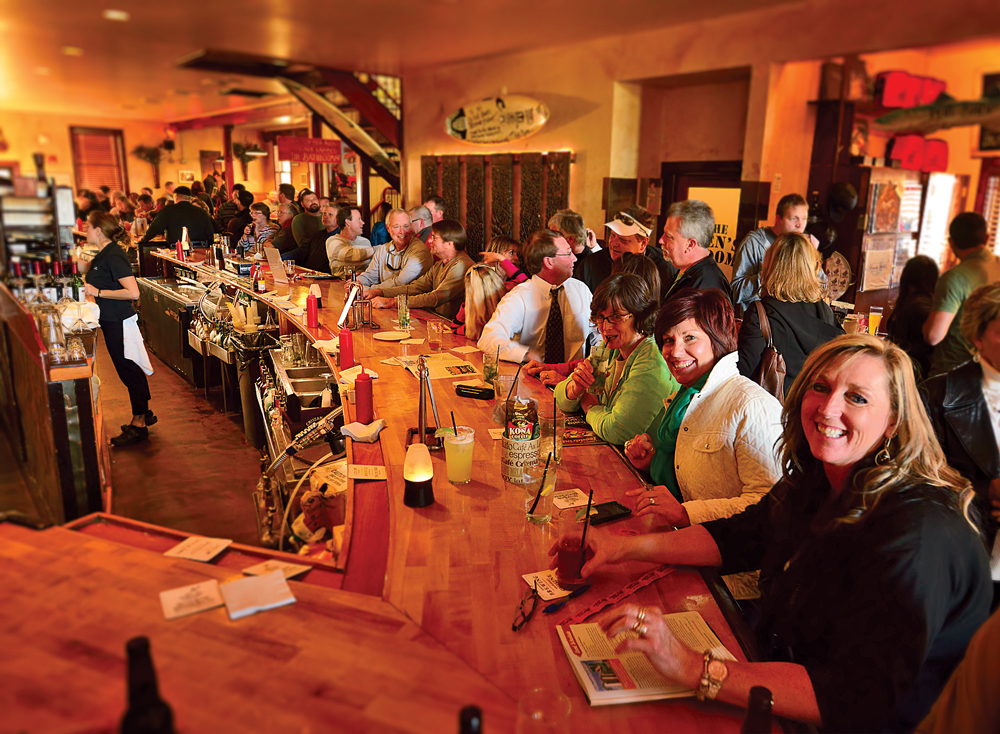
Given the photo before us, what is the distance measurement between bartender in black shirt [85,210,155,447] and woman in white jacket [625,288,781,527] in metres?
1.77

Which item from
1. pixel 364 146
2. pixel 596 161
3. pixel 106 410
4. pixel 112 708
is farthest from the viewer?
pixel 596 161

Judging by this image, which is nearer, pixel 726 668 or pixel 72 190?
pixel 726 668

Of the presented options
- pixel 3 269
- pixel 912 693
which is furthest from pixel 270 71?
pixel 912 693

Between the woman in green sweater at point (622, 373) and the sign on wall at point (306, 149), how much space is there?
47.9 inches

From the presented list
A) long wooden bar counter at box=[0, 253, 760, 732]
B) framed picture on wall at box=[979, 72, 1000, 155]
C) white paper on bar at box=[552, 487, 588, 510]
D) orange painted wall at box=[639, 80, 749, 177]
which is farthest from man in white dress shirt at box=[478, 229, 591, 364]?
framed picture on wall at box=[979, 72, 1000, 155]

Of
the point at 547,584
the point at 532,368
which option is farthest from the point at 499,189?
the point at 547,584

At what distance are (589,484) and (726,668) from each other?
95cm

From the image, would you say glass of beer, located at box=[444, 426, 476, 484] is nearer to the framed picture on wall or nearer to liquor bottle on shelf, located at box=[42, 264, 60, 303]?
liquor bottle on shelf, located at box=[42, 264, 60, 303]

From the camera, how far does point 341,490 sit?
2178 millimetres

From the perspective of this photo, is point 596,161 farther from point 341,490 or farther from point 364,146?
point 341,490

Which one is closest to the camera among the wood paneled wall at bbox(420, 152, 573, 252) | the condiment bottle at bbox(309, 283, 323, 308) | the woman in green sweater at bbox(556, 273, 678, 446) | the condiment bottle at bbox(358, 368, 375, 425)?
the woman in green sweater at bbox(556, 273, 678, 446)

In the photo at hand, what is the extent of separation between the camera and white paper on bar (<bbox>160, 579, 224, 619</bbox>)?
131 cm

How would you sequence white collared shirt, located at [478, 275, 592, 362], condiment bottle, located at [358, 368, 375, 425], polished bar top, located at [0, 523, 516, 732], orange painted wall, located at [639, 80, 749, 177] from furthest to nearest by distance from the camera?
1. orange painted wall, located at [639, 80, 749, 177]
2. white collared shirt, located at [478, 275, 592, 362]
3. condiment bottle, located at [358, 368, 375, 425]
4. polished bar top, located at [0, 523, 516, 732]

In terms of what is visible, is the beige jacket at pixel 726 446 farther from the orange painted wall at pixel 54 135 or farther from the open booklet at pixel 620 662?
the orange painted wall at pixel 54 135
